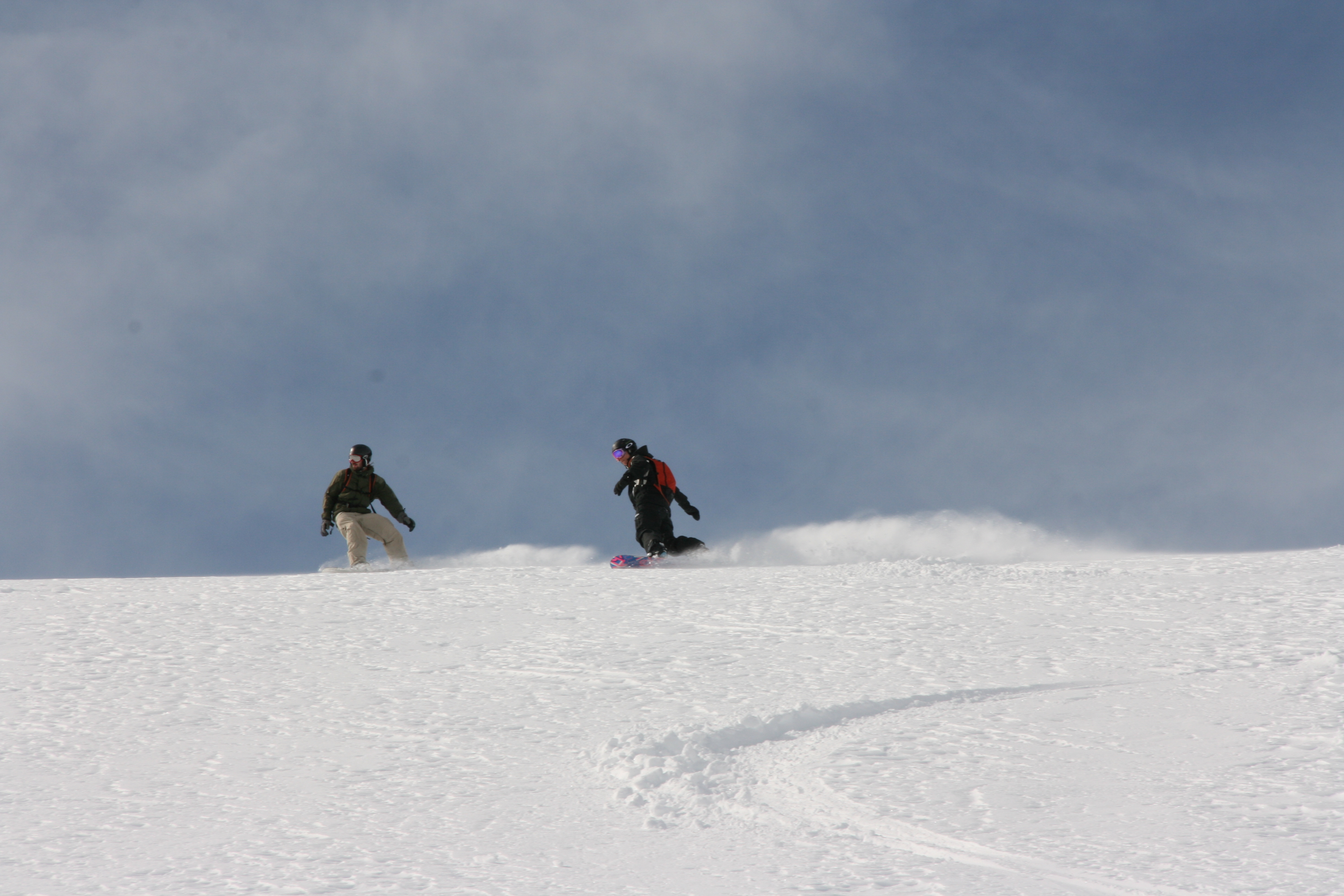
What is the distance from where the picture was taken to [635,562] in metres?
12.1

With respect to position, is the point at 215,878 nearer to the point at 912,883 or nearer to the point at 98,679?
the point at 912,883

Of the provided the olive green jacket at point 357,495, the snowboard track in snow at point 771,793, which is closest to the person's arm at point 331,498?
the olive green jacket at point 357,495

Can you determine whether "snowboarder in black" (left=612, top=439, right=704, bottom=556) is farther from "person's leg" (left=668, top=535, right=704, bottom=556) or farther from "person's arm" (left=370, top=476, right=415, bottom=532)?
"person's arm" (left=370, top=476, right=415, bottom=532)

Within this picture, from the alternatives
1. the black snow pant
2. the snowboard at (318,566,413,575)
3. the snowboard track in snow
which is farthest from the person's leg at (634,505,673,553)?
the snowboard track in snow

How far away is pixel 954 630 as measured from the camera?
7.10 meters

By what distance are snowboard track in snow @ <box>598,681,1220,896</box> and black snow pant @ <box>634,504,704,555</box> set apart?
22.6ft

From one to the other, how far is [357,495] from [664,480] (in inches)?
156

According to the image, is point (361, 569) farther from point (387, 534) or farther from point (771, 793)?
point (771, 793)

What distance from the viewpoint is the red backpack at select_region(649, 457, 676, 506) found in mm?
12414

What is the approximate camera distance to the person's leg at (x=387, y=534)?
42.2 ft

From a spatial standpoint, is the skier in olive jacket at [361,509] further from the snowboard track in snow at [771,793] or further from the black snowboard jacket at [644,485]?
the snowboard track in snow at [771,793]

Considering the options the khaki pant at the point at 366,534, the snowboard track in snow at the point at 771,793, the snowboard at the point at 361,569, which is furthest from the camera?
the khaki pant at the point at 366,534

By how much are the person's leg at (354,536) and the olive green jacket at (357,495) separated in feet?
0.35

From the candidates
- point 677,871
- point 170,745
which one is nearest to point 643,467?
point 170,745
